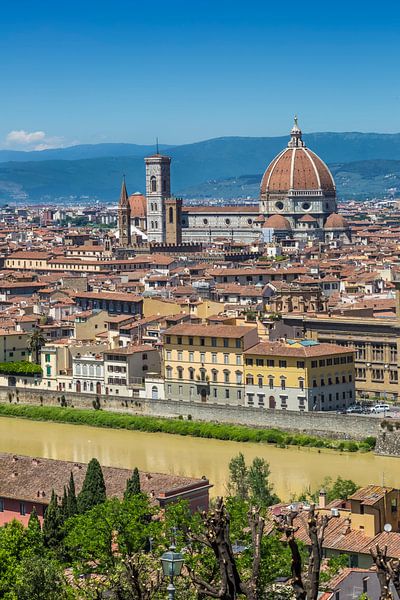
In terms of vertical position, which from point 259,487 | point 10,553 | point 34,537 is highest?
point 10,553

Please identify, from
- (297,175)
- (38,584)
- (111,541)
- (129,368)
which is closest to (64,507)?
(111,541)

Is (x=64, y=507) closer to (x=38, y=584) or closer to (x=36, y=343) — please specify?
(x=38, y=584)

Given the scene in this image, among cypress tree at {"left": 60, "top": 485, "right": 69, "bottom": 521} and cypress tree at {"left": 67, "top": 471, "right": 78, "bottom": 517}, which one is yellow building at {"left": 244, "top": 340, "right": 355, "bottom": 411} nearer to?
cypress tree at {"left": 67, "top": 471, "right": 78, "bottom": 517}

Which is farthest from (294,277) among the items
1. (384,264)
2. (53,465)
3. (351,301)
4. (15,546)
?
(15,546)

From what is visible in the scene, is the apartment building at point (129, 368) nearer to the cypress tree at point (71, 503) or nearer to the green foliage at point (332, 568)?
the cypress tree at point (71, 503)

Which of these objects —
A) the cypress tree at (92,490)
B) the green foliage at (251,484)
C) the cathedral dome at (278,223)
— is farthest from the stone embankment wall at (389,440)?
the cathedral dome at (278,223)

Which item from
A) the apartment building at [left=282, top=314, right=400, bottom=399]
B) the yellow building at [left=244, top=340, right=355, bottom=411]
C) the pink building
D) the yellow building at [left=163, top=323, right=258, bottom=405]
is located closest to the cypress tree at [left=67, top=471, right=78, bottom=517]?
the pink building
